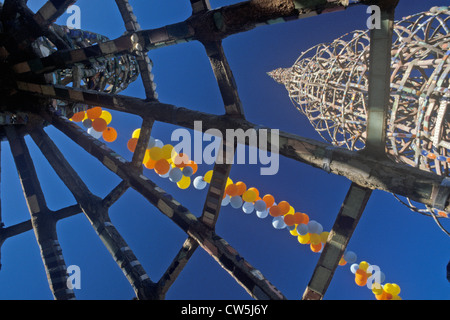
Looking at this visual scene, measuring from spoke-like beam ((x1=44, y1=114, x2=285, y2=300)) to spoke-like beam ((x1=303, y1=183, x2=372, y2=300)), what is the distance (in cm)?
41

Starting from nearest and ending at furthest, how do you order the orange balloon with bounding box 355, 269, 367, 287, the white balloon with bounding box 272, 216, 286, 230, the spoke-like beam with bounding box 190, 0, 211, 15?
the spoke-like beam with bounding box 190, 0, 211, 15 < the orange balloon with bounding box 355, 269, 367, 287 < the white balloon with bounding box 272, 216, 286, 230

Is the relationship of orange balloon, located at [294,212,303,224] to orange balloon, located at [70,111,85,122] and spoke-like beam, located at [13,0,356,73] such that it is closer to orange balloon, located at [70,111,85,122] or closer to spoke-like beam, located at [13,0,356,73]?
spoke-like beam, located at [13,0,356,73]

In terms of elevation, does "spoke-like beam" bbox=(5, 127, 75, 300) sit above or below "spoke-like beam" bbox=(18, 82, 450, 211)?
below

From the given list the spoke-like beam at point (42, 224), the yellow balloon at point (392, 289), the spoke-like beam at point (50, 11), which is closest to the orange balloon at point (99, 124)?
the spoke-like beam at point (42, 224)

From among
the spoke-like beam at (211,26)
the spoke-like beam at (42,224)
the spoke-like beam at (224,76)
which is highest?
the spoke-like beam at (211,26)

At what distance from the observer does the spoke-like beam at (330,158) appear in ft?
6.35

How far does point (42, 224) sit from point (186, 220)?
2605mm

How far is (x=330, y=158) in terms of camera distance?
2348mm

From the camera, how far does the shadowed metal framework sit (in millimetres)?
2150

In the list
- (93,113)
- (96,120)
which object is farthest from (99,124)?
(93,113)

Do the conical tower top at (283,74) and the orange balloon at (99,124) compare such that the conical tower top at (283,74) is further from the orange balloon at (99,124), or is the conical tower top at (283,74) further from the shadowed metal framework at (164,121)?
the shadowed metal framework at (164,121)

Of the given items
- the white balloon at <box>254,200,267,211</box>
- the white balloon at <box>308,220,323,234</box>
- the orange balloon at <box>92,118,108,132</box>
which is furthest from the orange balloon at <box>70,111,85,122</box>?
the white balloon at <box>308,220,323,234</box>

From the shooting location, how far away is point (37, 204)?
14.3ft

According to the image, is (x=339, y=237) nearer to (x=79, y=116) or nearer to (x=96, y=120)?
(x=96, y=120)
